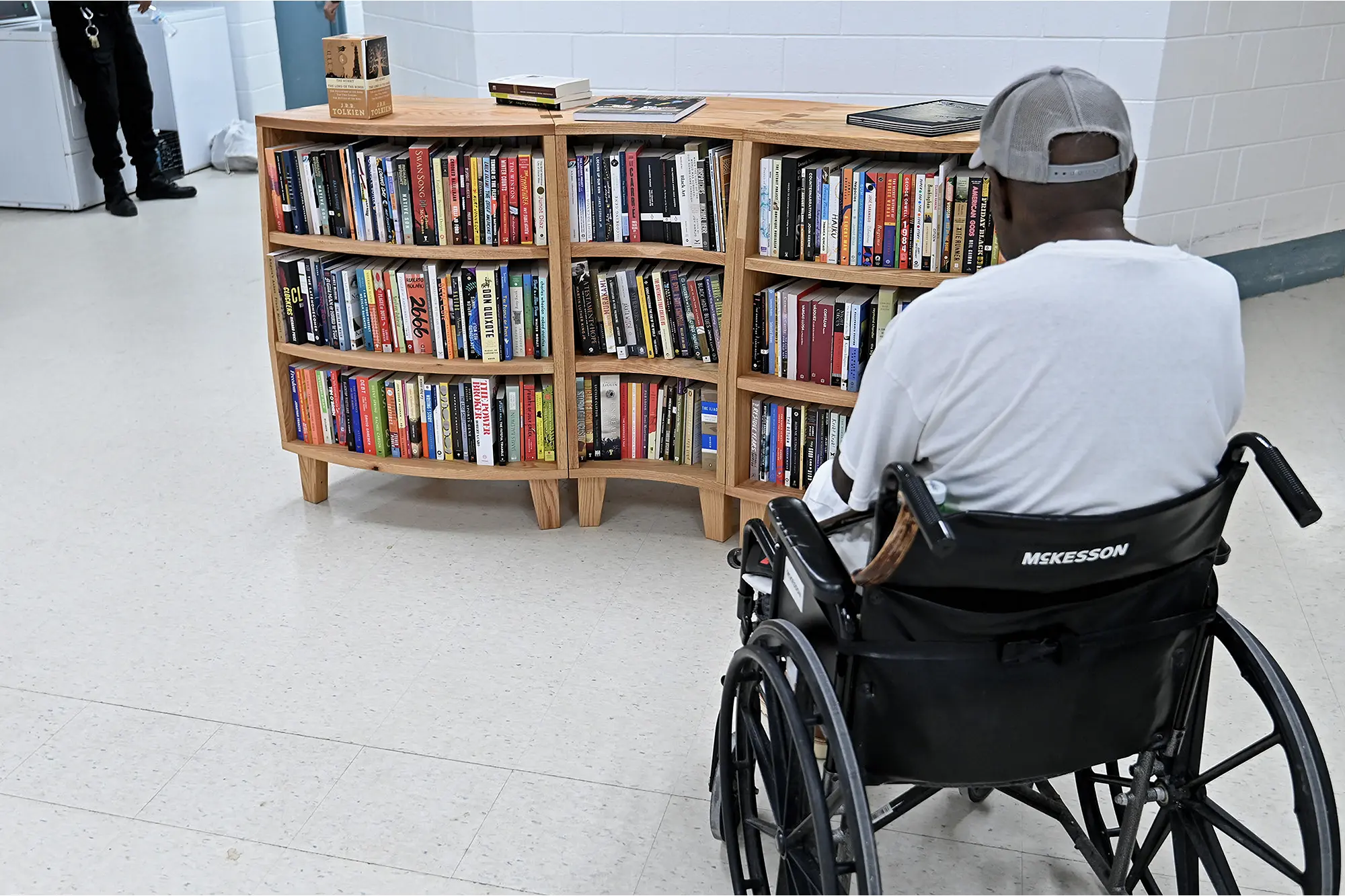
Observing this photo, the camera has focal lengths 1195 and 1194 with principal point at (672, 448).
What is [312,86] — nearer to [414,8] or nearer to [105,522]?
[414,8]

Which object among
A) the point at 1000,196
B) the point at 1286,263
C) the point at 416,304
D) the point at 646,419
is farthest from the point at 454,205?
the point at 1286,263

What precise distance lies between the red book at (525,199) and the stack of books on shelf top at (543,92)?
161 mm

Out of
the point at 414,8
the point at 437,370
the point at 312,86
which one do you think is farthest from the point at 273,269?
the point at 312,86

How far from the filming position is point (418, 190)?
109 inches

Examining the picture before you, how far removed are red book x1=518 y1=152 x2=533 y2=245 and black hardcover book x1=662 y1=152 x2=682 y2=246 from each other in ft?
1.01

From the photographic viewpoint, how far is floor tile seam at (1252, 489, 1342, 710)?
93.8 inches

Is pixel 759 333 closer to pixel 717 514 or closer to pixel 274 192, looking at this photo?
pixel 717 514

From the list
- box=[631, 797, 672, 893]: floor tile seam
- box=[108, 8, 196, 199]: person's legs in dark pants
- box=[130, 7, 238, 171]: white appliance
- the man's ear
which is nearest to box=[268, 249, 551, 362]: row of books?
box=[631, 797, 672, 893]: floor tile seam

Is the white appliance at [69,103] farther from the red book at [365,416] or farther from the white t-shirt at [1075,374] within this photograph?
the white t-shirt at [1075,374]

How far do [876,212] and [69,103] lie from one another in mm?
4832

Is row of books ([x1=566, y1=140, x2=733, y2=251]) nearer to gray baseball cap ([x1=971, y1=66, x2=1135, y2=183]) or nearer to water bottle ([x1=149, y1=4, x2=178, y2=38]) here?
gray baseball cap ([x1=971, y1=66, x2=1135, y2=183])

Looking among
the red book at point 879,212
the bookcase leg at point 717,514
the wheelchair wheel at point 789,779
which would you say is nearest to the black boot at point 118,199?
the bookcase leg at point 717,514

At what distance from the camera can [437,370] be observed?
114 inches

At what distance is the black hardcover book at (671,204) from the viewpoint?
107 inches
